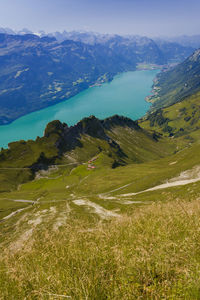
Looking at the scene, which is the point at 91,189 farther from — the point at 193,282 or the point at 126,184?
the point at 193,282

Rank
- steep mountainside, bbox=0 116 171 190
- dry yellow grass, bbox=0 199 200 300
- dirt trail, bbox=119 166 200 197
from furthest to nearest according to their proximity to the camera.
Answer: steep mountainside, bbox=0 116 171 190 → dirt trail, bbox=119 166 200 197 → dry yellow grass, bbox=0 199 200 300

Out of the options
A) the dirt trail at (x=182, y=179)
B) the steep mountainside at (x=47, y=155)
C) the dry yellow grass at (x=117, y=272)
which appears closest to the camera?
the dry yellow grass at (x=117, y=272)

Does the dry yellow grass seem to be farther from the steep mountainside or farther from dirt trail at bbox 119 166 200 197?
the steep mountainside

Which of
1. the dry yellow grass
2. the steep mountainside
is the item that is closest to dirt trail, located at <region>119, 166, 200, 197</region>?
the dry yellow grass

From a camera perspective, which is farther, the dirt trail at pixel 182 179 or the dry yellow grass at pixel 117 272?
the dirt trail at pixel 182 179

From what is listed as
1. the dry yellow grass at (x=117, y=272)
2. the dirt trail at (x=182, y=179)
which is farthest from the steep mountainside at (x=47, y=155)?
the dry yellow grass at (x=117, y=272)

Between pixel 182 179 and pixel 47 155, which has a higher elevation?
pixel 47 155

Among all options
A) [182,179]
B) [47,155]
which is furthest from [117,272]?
[47,155]

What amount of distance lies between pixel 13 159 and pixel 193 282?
17495cm

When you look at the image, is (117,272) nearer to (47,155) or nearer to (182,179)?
(182,179)

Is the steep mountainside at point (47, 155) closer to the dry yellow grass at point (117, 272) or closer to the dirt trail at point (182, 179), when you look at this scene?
the dirt trail at point (182, 179)

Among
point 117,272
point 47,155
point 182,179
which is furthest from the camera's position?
point 47,155

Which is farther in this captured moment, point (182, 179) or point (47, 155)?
point (47, 155)

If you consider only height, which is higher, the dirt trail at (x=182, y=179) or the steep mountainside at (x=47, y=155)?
the steep mountainside at (x=47, y=155)
